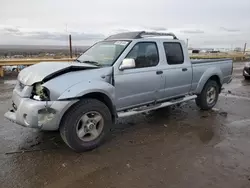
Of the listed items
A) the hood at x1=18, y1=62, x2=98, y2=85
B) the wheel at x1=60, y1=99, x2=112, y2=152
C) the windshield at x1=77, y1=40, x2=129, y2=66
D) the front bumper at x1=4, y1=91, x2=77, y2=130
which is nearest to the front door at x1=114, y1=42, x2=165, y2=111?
the windshield at x1=77, y1=40, x2=129, y2=66

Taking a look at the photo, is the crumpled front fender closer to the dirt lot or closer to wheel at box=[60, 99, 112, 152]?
wheel at box=[60, 99, 112, 152]

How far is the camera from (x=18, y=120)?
11.8 ft

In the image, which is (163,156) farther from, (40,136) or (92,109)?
(40,136)

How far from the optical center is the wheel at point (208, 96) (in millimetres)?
6168

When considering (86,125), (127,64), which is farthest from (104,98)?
(127,64)

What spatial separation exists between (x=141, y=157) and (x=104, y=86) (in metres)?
1.30

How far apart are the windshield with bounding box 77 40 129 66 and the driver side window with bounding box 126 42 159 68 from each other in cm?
23

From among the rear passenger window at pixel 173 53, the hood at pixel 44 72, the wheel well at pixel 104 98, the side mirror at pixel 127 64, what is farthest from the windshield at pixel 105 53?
the rear passenger window at pixel 173 53

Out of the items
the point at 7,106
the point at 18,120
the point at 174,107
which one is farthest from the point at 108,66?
the point at 7,106

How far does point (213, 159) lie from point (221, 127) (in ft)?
5.38

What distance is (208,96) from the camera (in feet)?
20.9

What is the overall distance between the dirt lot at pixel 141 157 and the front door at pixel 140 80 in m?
0.69

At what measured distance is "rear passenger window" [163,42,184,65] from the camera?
5.18m

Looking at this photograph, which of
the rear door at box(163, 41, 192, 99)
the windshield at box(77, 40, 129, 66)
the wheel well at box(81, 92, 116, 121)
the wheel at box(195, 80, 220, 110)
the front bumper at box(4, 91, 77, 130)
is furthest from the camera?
the wheel at box(195, 80, 220, 110)
